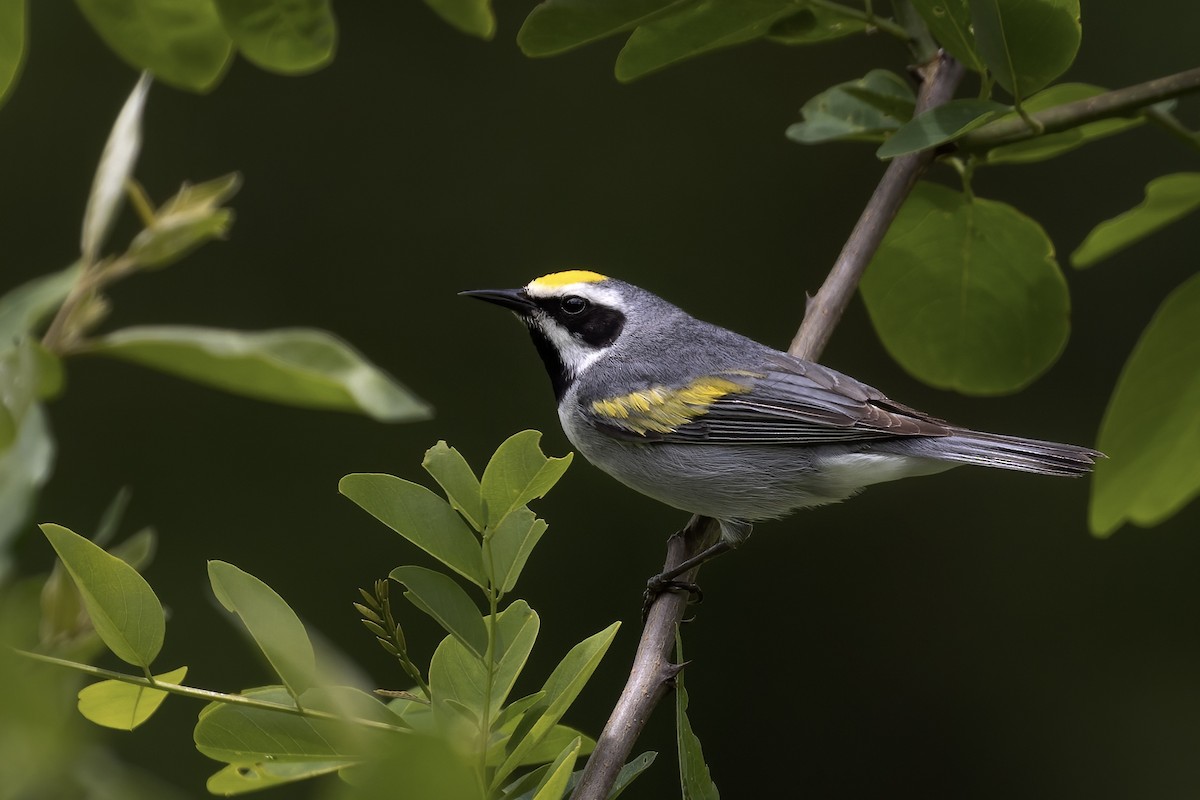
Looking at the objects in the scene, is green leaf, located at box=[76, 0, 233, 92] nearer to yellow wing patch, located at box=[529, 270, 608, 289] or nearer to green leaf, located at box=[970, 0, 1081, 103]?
green leaf, located at box=[970, 0, 1081, 103]

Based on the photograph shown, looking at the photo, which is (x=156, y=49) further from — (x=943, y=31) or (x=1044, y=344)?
(x=1044, y=344)

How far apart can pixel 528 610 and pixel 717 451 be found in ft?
5.03

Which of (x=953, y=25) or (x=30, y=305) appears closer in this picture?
(x=30, y=305)

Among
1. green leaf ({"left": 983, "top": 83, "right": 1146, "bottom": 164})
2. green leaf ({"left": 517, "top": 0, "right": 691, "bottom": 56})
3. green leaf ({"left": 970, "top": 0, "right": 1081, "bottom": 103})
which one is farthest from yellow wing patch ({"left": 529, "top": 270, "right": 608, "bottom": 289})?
green leaf ({"left": 970, "top": 0, "right": 1081, "bottom": 103})

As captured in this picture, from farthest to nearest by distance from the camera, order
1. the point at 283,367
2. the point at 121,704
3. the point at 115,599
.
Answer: the point at 121,704 < the point at 115,599 < the point at 283,367

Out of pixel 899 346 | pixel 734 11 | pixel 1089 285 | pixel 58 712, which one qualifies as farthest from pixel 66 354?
pixel 1089 285

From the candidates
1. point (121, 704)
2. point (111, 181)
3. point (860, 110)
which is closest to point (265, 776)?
point (121, 704)

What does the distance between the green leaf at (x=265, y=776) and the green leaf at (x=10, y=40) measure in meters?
0.78

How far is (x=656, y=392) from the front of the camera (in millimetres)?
3045

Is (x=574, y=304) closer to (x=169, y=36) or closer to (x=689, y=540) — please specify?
(x=689, y=540)

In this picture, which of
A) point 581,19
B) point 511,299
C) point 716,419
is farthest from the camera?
point 511,299

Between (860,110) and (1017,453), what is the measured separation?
2.59ft

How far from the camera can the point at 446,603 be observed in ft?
4.57

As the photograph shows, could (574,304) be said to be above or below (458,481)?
above
